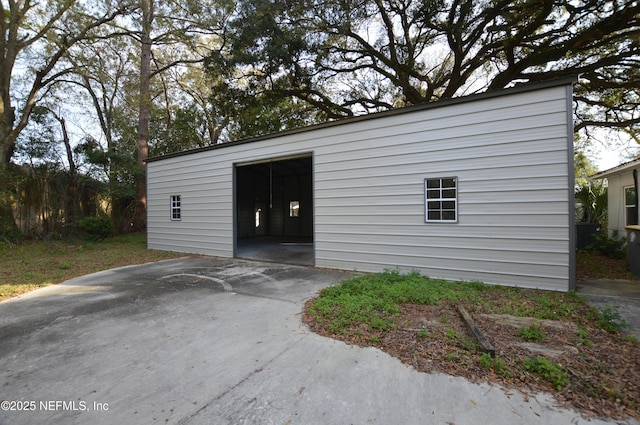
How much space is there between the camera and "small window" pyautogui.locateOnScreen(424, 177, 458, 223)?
5.36 m

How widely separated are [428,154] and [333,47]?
6987 mm

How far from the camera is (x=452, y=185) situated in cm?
540

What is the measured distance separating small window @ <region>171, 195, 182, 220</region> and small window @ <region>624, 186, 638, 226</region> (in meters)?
13.8

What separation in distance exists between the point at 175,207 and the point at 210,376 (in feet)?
29.1

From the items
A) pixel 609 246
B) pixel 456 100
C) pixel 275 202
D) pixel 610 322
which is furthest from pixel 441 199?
pixel 275 202

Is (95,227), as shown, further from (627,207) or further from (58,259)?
(627,207)

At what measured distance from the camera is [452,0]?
803 cm

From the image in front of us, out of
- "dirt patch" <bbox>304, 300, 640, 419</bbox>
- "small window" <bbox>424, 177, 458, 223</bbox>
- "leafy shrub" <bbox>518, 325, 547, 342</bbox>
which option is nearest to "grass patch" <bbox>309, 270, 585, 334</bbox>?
"dirt patch" <bbox>304, 300, 640, 419</bbox>

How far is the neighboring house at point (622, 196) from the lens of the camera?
7.72 m

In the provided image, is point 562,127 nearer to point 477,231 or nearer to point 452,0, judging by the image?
point 477,231

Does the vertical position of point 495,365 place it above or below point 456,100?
below

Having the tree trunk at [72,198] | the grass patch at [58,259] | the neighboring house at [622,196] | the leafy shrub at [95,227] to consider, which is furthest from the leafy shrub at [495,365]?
the tree trunk at [72,198]

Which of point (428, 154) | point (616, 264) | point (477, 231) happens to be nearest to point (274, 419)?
point (477, 231)

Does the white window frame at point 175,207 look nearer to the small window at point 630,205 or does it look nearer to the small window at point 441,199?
the small window at point 441,199
